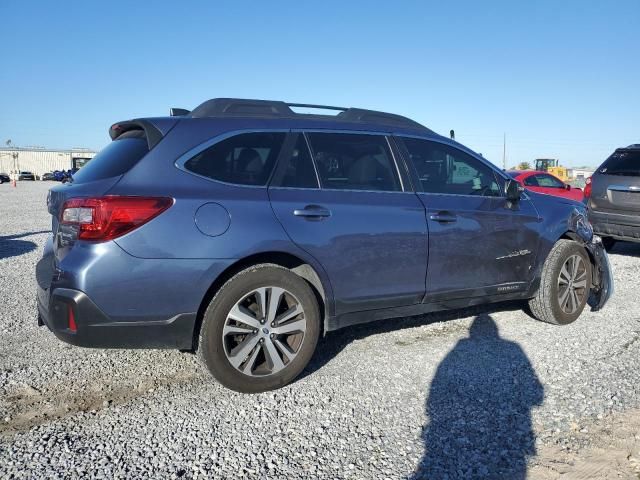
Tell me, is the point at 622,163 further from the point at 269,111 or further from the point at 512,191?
the point at 269,111

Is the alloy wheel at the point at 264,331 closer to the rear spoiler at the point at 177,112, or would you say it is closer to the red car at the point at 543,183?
the rear spoiler at the point at 177,112

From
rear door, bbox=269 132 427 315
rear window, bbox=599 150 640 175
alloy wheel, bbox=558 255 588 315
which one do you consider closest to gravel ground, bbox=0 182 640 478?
alloy wheel, bbox=558 255 588 315

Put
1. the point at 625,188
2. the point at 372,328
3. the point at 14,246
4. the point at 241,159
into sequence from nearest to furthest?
the point at 241,159 < the point at 372,328 < the point at 625,188 < the point at 14,246

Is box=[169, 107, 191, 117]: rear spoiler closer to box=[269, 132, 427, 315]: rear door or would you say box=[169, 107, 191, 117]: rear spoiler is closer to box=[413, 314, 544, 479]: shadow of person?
box=[269, 132, 427, 315]: rear door

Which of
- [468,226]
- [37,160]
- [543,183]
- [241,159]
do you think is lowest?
[468,226]

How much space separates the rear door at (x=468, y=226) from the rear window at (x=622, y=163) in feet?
14.6

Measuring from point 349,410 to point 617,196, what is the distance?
22.3 feet

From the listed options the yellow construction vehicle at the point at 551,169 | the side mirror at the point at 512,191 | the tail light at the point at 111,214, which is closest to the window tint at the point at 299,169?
the tail light at the point at 111,214

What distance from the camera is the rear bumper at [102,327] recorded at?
281 centimetres

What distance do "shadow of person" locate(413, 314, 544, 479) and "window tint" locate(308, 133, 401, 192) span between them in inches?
55.6

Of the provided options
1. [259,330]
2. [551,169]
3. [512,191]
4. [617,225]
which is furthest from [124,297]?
[551,169]

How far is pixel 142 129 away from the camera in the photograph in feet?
10.7

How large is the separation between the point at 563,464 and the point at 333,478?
1116 mm

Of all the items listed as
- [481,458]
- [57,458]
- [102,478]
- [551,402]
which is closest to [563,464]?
[481,458]
